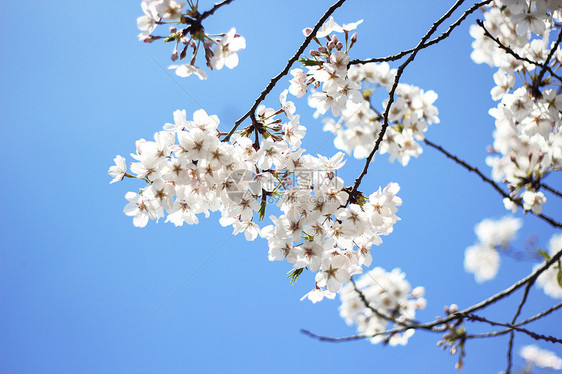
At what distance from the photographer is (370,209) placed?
1938mm

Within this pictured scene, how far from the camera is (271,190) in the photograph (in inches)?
74.6

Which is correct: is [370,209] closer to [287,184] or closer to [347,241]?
[347,241]

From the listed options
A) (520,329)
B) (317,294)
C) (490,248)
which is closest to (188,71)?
(317,294)

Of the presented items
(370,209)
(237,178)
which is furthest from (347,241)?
(237,178)

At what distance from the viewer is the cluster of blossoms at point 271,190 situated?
1821 mm

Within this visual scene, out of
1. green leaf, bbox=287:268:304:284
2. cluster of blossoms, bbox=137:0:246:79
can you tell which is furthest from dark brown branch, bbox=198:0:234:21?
green leaf, bbox=287:268:304:284

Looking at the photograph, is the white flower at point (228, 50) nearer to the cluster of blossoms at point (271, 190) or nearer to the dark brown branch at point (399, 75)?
the cluster of blossoms at point (271, 190)

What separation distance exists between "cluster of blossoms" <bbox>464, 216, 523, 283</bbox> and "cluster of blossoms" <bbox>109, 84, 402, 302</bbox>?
194 centimetres

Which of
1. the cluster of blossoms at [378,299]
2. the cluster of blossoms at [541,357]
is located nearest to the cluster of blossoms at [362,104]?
the cluster of blossoms at [378,299]

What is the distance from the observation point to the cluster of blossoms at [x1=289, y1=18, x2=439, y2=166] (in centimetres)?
210

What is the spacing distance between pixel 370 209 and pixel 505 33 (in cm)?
181

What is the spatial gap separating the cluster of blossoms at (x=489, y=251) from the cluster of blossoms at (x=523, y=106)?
0.49 meters

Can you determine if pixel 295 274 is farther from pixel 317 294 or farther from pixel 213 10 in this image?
pixel 213 10

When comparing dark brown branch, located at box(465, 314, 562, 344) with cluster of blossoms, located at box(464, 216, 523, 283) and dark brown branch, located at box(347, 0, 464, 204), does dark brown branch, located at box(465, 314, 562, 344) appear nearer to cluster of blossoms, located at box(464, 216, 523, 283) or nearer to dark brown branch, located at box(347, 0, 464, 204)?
dark brown branch, located at box(347, 0, 464, 204)
